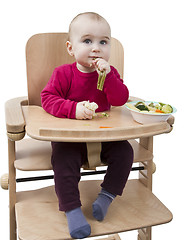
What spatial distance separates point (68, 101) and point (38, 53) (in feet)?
1.44

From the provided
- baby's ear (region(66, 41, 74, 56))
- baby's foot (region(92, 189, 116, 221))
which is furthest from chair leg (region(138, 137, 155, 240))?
baby's ear (region(66, 41, 74, 56))

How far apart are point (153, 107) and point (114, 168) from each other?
1.20 feet

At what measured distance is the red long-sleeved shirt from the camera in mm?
2006

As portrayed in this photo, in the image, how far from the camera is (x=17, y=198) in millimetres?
2059

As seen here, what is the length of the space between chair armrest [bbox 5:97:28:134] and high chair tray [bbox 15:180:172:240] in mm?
420

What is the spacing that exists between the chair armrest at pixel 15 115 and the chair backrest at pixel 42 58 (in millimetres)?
73

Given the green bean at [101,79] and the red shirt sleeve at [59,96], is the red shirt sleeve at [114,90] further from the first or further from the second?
the red shirt sleeve at [59,96]

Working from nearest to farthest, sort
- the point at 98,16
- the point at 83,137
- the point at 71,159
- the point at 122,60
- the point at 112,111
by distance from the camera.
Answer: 1. the point at 83,137
2. the point at 71,159
3. the point at 98,16
4. the point at 112,111
5. the point at 122,60

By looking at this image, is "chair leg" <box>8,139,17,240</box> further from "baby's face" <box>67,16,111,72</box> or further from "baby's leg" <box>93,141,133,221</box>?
"baby's face" <box>67,16,111,72</box>

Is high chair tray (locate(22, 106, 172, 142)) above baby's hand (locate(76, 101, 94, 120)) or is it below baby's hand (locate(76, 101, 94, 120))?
below

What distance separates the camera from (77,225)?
1.77 meters

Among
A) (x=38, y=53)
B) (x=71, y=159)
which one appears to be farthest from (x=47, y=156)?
(x=38, y=53)

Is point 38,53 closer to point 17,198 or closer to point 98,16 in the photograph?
point 98,16

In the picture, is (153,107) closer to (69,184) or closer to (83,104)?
(83,104)
